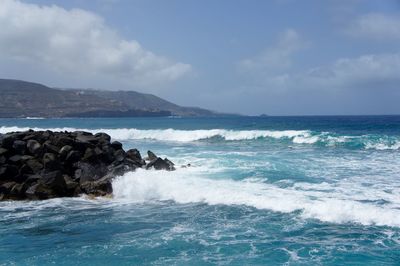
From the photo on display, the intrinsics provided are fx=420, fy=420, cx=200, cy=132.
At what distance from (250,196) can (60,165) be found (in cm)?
749

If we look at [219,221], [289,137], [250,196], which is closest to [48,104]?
[289,137]

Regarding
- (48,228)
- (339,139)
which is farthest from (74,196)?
(339,139)

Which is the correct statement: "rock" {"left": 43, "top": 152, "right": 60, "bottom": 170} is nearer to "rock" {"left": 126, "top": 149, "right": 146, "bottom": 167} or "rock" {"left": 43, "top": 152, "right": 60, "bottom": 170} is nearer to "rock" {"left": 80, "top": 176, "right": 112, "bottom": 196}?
"rock" {"left": 80, "top": 176, "right": 112, "bottom": 196}

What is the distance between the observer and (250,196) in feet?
40.5

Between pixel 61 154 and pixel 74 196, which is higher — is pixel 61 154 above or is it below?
above

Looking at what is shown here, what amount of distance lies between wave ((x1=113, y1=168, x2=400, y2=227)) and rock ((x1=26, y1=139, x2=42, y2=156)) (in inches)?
160

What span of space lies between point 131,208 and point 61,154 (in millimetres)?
5486

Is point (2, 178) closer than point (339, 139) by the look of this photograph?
Yes

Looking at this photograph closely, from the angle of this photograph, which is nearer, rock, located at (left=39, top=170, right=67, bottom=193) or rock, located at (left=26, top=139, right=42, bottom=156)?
rock, located at (left=39, top=170, right=67, bottom=193)

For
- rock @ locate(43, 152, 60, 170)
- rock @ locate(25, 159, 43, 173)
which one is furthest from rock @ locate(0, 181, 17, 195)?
rock @ locate(43, 152, 60, 170)

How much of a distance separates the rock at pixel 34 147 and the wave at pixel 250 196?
407 centimetres

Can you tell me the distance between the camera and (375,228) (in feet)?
30.4

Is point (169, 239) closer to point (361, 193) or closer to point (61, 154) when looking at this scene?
point (361, 193)

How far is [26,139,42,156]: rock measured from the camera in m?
16.5
